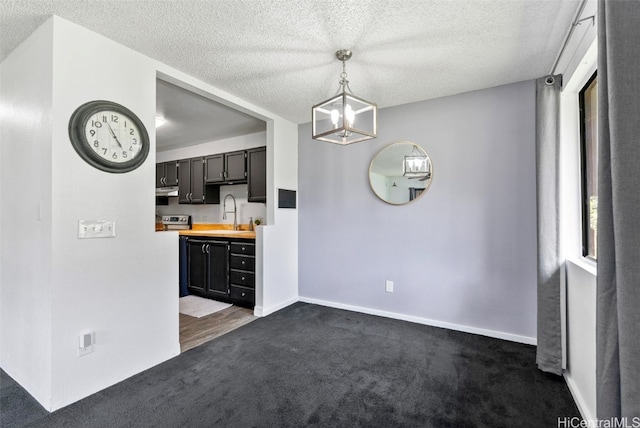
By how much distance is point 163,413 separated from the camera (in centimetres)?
178

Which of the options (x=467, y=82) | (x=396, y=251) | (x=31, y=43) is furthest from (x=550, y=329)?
(x=31, y=43)

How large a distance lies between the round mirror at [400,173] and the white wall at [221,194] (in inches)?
69.8

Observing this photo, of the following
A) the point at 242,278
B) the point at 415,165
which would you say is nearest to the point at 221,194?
the point at 242,278

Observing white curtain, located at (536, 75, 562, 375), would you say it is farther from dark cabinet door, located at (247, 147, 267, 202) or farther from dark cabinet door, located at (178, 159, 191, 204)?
dark cabinet door, located at (178, 159, 191, 204)

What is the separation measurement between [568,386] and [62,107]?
3.73 metres

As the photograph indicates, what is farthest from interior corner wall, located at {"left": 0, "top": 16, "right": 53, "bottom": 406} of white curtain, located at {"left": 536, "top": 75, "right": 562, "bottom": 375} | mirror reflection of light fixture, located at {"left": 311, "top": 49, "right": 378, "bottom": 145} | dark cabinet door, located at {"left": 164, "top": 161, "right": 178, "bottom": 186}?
white curtain, located at {"left": 536, "top": 75, "right": 562, "bottom": 375}

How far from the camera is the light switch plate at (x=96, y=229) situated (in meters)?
1.94

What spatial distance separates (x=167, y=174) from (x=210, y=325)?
3.14 metres

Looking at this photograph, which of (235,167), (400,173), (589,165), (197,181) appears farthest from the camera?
(197,181)

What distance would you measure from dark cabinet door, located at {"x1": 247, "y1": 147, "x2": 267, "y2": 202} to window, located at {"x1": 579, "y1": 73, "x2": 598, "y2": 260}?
3197 millimetres

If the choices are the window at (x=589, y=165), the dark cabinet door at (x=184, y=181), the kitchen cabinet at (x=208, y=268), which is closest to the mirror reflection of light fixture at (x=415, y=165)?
the window at (x=589, y=165)

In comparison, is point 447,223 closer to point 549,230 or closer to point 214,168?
point 549,230

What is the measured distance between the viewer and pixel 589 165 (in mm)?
2146

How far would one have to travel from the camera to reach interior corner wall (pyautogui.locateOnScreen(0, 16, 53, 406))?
186 centimetres
